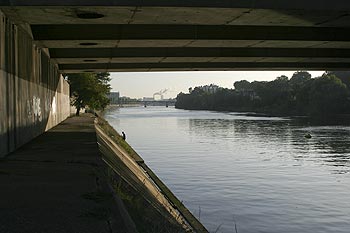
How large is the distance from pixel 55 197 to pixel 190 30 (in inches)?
541

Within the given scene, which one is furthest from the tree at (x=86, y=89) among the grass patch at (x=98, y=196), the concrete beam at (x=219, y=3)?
the grass patch at (x=98, y=196)

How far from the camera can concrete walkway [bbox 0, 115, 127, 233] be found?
25.4 ft

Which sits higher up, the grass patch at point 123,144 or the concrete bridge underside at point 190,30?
the concrete bridge underside at point 190,30

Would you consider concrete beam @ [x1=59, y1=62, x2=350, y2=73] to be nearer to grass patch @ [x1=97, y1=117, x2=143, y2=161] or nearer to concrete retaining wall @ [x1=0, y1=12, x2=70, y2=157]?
grass patch @ [x1=97, y1=117, x2=143, y2=161]

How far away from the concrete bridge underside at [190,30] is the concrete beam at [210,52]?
6 cm

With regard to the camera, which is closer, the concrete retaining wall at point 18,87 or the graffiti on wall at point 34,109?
the concrete retaining wall at point 18,87

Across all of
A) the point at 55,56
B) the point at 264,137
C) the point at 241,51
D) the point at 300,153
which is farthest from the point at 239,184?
the point at 264,137

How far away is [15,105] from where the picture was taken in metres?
18.4

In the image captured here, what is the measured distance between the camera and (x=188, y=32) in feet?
71.1

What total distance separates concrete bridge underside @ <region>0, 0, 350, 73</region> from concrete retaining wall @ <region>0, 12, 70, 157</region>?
79cm

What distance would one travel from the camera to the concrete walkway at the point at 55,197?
25.4 feet

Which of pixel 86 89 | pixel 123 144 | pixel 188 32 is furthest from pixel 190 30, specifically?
pixel 86 89

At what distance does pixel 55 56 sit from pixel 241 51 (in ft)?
44.5

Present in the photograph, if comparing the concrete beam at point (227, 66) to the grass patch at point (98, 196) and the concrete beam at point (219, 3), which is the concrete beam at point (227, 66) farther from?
the grass patch at point (98, 196)
